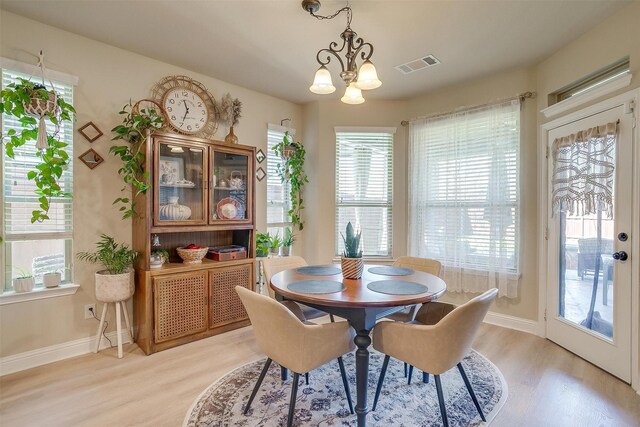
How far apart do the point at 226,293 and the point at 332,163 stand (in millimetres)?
2038

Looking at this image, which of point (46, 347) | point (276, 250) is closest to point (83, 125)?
point (46, 347)

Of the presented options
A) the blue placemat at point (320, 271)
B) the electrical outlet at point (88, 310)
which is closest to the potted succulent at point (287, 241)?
the blue placemat at point (320, 271)

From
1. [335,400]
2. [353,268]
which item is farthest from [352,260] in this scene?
[335,400]

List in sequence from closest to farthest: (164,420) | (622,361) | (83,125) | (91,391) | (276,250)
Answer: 1. (164,420)
2. (91,391)
3. (622,361)
4. (83,125)
5. (276,250)

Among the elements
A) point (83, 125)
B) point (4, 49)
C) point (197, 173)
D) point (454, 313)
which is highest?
point (4, 49)

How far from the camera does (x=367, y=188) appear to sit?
4.09 metres

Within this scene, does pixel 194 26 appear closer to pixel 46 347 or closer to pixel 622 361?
pixel 46 347

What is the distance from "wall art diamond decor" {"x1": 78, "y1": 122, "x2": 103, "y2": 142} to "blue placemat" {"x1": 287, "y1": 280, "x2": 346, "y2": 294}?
2.16 meters

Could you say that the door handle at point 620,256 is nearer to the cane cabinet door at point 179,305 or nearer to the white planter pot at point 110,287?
the cane cabinet door at point 179,305

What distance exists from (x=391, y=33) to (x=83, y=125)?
266 cm

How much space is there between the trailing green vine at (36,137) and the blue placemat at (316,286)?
6.24 ft

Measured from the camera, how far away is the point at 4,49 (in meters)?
2.30

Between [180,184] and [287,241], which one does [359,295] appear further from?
[287,241]

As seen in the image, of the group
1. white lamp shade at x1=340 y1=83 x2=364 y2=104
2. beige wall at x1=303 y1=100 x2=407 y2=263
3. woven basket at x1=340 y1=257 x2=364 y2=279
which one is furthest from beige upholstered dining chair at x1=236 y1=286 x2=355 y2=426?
beige wall at x1=303 y1=100 x2=407 y2=263
